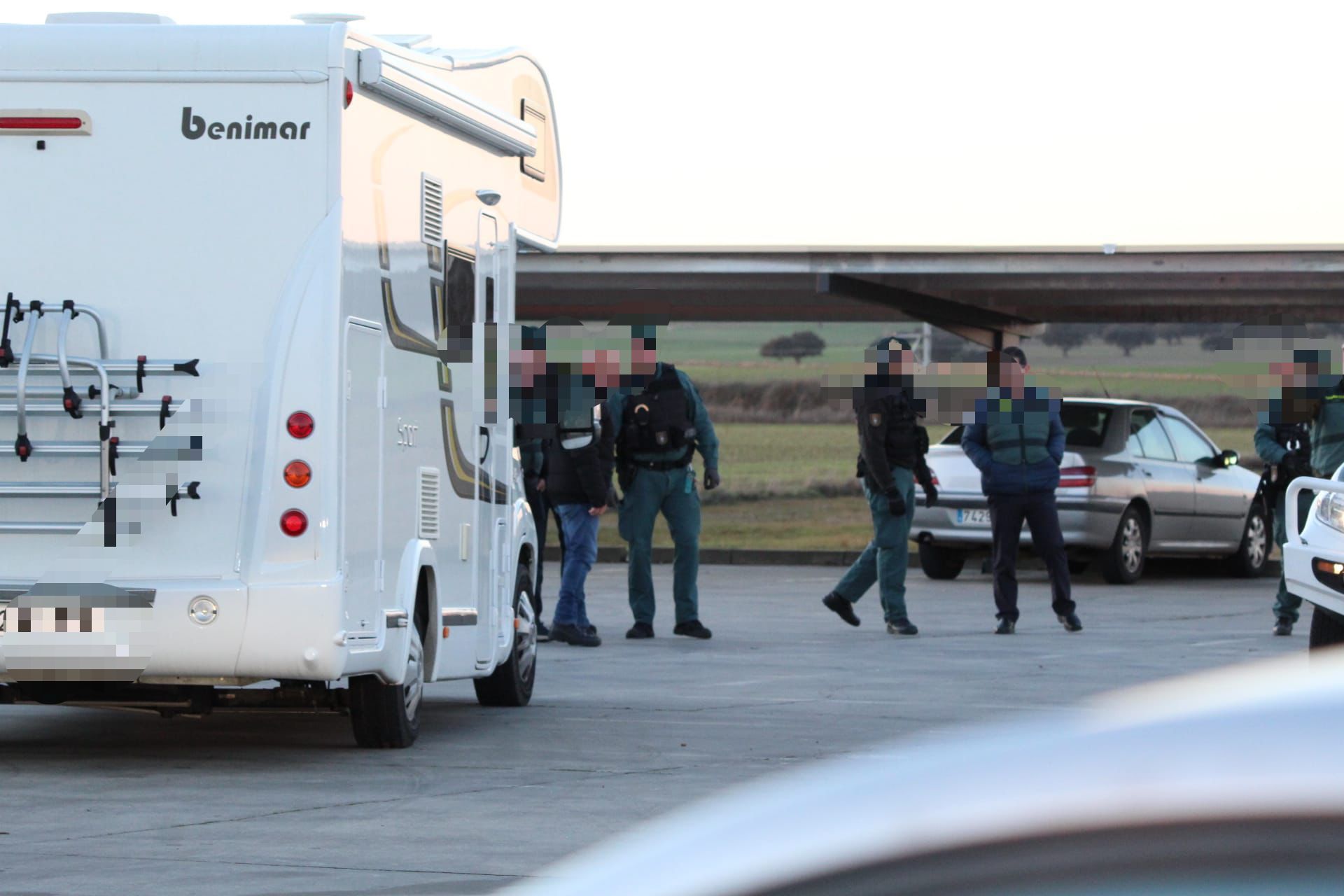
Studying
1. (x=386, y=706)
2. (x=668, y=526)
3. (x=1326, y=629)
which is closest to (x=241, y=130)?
(x=386, y=706)

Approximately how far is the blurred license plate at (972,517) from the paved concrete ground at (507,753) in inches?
151

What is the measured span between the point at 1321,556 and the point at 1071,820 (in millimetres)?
8035

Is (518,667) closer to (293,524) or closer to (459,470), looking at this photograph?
(459,470)

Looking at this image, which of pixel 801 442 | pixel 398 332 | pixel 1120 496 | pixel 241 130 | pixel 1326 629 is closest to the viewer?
pixel 241 130

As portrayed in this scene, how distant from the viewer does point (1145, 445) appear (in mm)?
19344

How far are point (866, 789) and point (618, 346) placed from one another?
1147 cm

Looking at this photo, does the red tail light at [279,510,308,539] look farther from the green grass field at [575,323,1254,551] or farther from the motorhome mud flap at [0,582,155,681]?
the green grass field at [575,323,1254,551]

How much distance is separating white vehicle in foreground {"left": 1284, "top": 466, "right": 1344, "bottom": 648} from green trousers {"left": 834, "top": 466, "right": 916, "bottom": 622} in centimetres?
396

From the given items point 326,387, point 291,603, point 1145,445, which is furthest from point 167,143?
point 1145,445

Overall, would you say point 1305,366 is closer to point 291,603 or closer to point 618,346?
point 618,346

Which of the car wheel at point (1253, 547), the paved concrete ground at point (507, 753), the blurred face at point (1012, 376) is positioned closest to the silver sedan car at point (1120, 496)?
the car wheel at point (1253, 547)

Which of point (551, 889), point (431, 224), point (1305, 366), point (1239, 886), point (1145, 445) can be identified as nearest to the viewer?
point (1239, 886)

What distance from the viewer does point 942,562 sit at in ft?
66.8

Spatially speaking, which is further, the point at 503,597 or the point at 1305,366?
the point at 1305,366
